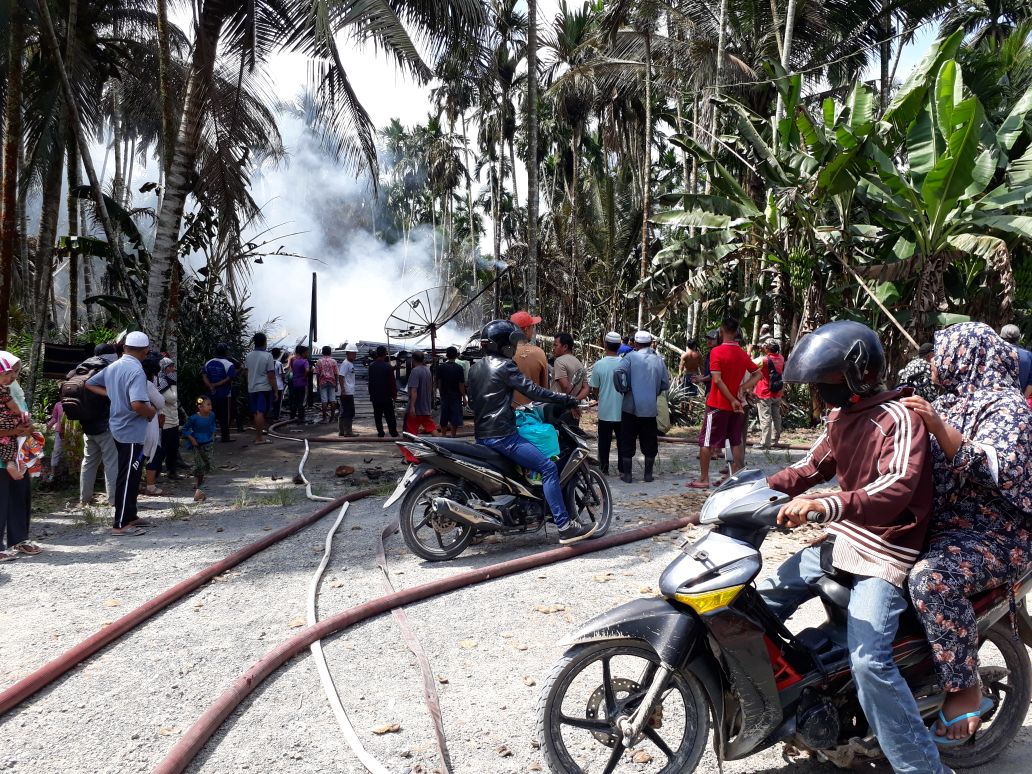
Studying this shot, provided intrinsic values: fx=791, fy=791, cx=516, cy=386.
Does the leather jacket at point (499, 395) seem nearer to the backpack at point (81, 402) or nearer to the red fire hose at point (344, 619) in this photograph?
the red fire hose at point (344, 619)

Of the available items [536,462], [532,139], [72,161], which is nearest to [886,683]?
[536,462]

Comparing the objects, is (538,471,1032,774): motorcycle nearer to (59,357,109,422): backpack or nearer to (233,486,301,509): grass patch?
(233,486,301,509): grass patch

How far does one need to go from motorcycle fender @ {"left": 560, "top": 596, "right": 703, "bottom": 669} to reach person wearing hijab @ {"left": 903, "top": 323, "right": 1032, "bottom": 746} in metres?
0.80

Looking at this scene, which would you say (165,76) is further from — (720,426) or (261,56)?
(720,426)

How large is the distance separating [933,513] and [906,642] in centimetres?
48

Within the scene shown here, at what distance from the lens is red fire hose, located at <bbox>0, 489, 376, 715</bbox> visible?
3916mm

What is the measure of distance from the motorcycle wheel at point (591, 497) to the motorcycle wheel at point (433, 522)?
942 mm

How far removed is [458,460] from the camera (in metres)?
6.17

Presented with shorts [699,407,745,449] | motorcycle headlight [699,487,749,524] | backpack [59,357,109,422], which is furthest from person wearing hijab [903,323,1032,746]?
backpack [59,357,109,422]

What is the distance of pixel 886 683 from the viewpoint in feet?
8.85

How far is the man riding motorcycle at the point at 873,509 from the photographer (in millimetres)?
2695

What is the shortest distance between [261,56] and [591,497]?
9.21 m

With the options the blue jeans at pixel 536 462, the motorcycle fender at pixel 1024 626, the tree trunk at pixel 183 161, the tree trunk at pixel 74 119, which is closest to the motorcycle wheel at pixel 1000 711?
the motorcycle fender at pixel 1024 626

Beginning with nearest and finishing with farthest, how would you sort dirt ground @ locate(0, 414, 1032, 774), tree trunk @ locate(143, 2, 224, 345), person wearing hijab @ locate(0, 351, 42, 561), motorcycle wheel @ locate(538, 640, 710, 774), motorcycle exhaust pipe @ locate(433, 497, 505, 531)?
1. motorcycle wheel @ locate(538, 640, 710, 774)
2. dirt ground @ locate(0, 414, 1032, 774)
3. motorcycle exhaust pipe @ locate(433, 497, 505, 531)
4. person wearing hijab @ locate(0, 351, 42, 561)
5. tree trunk @ locate(143, 2, 224, 345)
